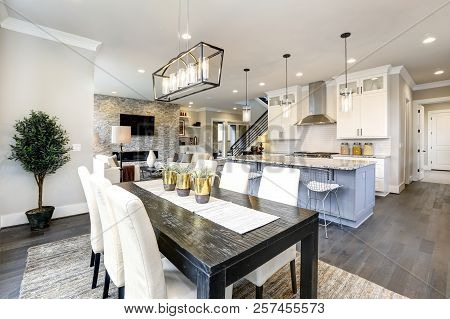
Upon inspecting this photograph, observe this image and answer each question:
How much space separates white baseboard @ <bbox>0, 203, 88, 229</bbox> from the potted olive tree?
0.92ft

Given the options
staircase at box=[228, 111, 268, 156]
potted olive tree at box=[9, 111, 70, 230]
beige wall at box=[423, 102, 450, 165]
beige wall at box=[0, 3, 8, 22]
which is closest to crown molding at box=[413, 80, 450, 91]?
beige wall at box=[423, 102, 450, 165]

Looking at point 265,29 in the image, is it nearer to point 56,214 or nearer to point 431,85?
point 56,214

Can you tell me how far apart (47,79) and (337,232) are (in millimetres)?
4706

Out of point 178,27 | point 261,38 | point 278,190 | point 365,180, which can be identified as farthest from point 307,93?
point 278,190

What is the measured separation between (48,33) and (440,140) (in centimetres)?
1180

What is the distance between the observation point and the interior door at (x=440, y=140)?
7984 millimetres

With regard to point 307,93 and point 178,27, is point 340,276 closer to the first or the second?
point 178,27

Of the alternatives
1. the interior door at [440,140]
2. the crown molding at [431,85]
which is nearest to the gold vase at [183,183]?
the crown molding at [431,85]

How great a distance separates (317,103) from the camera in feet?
19.7

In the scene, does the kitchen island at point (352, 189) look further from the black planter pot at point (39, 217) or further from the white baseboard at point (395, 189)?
the black planter pot at point (39, 217)

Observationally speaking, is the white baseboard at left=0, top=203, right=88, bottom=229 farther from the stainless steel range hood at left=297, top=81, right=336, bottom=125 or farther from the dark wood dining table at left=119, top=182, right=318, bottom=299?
the stainless steel range hood at left=297, top=81, right=336, bottom=125

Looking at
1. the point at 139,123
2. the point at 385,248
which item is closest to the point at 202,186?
the point at 385,248

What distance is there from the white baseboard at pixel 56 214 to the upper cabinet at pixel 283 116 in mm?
5232

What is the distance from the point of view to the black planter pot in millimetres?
2922
